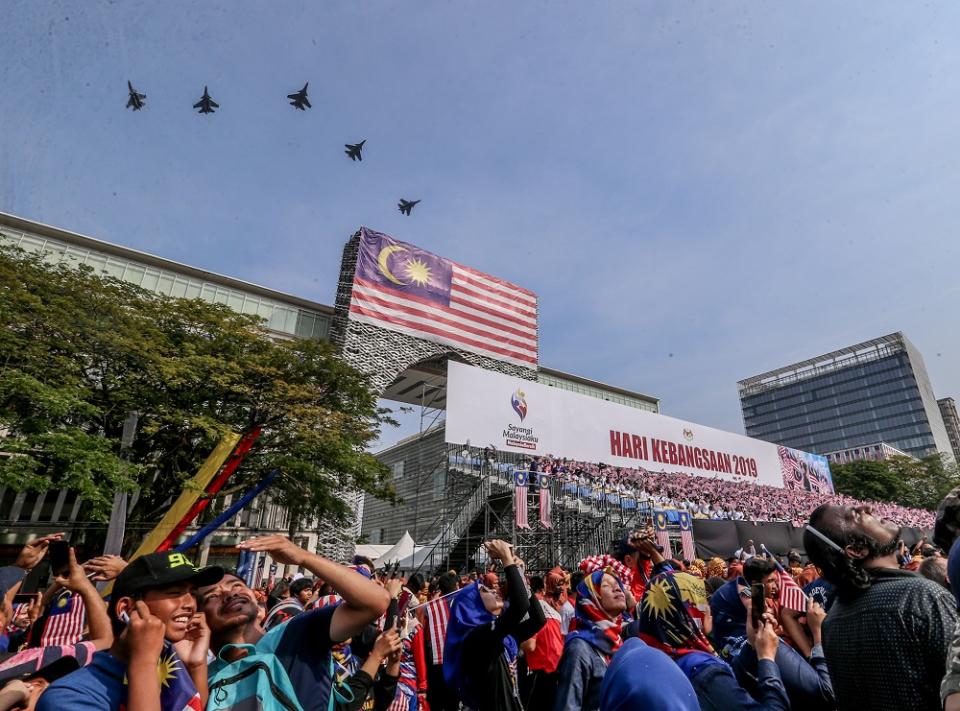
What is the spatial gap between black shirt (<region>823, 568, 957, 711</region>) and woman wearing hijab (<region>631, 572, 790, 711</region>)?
0.75 ft

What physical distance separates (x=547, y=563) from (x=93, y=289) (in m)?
15.1

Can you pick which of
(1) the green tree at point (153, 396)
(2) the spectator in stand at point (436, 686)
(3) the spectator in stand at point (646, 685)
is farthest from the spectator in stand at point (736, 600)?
(1) the green tree at point (153, 396)

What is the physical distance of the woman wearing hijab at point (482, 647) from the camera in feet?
11.8

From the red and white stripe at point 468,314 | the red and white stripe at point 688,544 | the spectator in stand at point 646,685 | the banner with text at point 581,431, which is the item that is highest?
the red and white stripe at point 468,314

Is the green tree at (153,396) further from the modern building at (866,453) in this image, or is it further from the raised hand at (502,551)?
the modern building at (866,453)

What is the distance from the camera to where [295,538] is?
21.2 metres

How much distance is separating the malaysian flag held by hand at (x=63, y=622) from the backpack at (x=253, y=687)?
2426 mm

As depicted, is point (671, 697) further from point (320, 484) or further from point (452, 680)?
point (320, 484)

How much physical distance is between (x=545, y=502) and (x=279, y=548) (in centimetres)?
1533

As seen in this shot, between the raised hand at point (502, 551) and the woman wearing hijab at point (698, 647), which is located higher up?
the raised hand at point (502, 551)

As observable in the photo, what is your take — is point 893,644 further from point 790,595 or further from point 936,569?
point 936,569

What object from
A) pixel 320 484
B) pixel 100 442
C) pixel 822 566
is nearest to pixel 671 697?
pixel 822 566

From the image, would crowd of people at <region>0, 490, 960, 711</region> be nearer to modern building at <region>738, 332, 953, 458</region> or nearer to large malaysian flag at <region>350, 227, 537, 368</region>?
large malaysian flag at <region>350, 227, 537, 368</region>

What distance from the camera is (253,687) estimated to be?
1.94 meters
